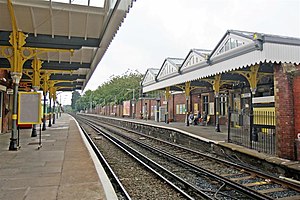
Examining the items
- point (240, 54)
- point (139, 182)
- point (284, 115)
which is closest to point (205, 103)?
point (240, 54)

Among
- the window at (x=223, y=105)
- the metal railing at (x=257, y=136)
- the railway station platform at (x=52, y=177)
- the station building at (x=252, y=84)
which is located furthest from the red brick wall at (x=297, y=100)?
the window at (x=223, y=105)

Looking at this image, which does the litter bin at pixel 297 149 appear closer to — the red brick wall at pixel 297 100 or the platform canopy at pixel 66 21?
the red brick wall at pixel 297 100

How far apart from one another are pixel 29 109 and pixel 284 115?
29.1 ft

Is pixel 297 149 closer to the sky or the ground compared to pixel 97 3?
closer to the ground

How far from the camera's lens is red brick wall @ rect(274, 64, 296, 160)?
8000 mm

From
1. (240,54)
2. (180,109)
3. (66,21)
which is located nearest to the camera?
(66,21)

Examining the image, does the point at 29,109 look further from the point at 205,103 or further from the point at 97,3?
the point at 205,103

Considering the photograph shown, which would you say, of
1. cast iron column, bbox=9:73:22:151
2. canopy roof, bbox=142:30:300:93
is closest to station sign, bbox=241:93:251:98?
canopy roof, bbox=142:30:300:93

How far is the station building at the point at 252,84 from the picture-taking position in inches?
320

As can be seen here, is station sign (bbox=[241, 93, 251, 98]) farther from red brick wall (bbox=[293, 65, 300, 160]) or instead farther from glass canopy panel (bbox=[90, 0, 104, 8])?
glass canopy panel (bbox=[90, 0, 104, 8])

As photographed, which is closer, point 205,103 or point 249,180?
Result: point 249,180

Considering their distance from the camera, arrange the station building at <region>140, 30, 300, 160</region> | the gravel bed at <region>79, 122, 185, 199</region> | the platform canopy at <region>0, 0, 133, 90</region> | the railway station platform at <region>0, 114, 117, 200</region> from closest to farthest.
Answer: the railway station platform at <region>0, 114, 117, 200</region> → the gravel bed at <region>79, 122, 185, 199</region> → the station building at <region>140, 30, 300, 160</region> → the platform canopy at <region>0, 0, 133, 90</region>

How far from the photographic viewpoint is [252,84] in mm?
14086

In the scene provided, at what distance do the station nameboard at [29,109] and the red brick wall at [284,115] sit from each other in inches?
328
